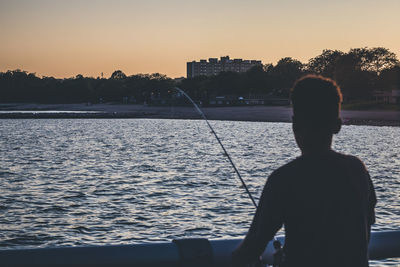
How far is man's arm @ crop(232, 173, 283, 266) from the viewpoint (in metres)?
1.74

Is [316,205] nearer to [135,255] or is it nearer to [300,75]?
[135,255]

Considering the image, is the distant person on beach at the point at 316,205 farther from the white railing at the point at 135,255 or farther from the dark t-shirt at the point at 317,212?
the white railing at the point at 135,255

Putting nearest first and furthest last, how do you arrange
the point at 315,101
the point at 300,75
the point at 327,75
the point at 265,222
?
the point at 265,222
the point at 315,101
the point at 300,75
the point at 327,75

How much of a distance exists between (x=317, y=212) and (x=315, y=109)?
1.38 ft

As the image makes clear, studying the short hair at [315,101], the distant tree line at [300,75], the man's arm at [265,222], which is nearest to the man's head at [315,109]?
the short hair at [315,101]

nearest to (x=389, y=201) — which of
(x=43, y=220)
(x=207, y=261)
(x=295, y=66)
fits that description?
(x=43, y=220)

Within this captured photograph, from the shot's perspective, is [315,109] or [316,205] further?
[315,109]

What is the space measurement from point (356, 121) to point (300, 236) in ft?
267

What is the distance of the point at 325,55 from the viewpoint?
161375mm

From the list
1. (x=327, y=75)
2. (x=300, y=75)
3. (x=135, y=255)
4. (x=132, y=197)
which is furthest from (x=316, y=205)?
(x=327, y=75)

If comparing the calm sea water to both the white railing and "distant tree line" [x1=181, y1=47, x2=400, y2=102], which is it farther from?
"distant tree line" [x1=181, y1=47, x2=400, y2=102]

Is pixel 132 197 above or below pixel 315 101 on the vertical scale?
below

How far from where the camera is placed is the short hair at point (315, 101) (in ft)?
6.18

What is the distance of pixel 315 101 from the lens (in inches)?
74.1
